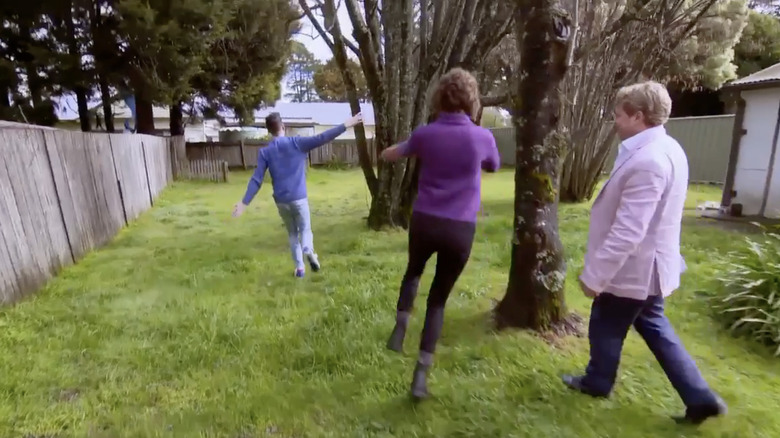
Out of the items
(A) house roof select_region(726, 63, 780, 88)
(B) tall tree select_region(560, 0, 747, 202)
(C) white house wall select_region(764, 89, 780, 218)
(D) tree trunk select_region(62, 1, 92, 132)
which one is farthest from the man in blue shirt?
(D) tree trunk select_region(62, 1, 92, 132)

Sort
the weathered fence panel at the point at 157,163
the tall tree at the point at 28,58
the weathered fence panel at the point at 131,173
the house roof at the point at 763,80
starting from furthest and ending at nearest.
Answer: the tall tree at the point at 28,58 < the weathered fence panel at the point at 157,163 < the weathered fence panel at the point at 131,173 < the house roof at the point at 763,80

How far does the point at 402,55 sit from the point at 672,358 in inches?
230

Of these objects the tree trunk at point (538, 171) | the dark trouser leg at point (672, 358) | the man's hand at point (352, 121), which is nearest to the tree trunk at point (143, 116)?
the man's hand at point (352, 121)

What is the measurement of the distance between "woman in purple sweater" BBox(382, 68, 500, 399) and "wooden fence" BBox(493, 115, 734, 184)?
14805 millimetres

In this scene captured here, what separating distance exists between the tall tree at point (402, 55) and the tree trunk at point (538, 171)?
401cm

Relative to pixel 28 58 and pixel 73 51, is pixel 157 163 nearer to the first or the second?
pixel 73 51

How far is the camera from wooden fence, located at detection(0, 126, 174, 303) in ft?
16.1

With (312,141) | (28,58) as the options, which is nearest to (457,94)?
(312,141)

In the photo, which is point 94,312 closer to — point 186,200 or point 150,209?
point 150,209

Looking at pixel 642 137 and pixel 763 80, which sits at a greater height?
pixel 763 80

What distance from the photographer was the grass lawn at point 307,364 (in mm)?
2889

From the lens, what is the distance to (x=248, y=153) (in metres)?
22.8

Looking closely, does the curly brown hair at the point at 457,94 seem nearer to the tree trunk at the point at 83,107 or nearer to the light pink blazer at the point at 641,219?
the light pink blazer at the point at 641,219

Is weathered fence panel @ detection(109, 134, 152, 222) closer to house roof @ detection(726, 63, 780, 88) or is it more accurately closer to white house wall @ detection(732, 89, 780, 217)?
house roof @ detection(726, 63, 780, 88)
